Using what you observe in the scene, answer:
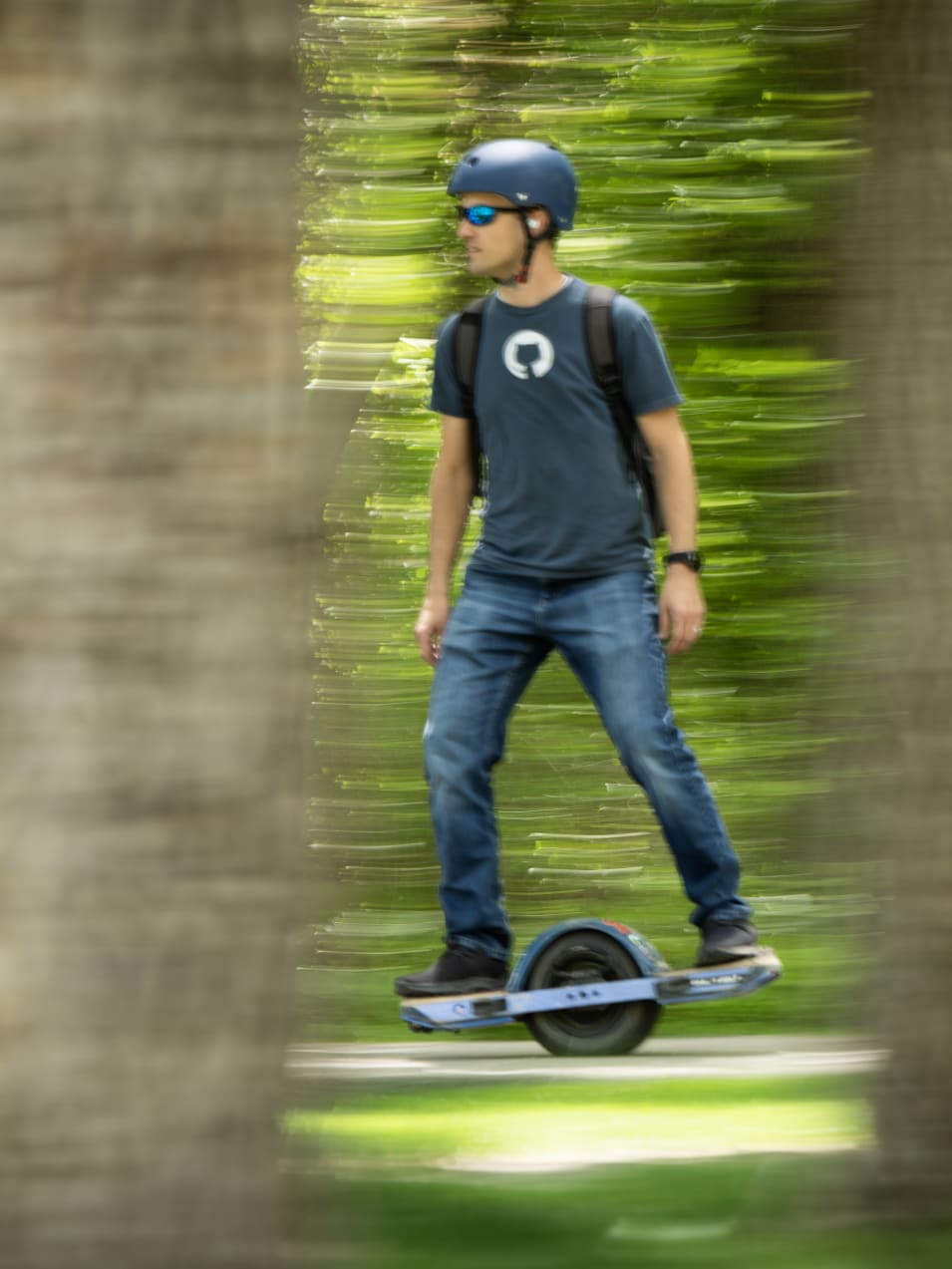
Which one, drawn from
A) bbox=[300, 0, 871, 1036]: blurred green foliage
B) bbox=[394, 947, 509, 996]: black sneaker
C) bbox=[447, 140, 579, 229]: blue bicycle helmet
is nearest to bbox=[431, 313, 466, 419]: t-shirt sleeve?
bbox=[447, 140, 579, 229]: blue bicycle helmet

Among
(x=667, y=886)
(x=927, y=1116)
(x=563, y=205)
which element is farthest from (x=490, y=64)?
(x=927, y=1116)

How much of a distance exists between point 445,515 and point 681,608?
19.4 inches

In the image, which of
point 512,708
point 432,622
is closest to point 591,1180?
point 512,708

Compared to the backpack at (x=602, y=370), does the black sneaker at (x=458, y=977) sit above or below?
below

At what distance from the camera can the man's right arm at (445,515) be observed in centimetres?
364

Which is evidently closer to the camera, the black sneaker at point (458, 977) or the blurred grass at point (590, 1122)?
the black sneaker at point (458, 977)

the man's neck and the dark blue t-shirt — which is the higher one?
the man's neck

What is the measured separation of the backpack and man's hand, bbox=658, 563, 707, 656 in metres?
0.11

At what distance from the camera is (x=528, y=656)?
3629 millimetres

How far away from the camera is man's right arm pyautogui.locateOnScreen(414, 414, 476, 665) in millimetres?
3643

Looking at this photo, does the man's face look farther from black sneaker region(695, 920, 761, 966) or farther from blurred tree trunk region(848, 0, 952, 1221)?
black sneaker region(695, 920, 761, 966)

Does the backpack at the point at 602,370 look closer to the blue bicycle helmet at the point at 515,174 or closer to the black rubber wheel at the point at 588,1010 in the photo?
the blue bicycle helmet at the point at 515,174

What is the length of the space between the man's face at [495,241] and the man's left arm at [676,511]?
37 cm

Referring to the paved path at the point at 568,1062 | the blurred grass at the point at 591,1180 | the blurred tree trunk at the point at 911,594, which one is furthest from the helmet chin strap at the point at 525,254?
the paved path at the point at 568,1062
